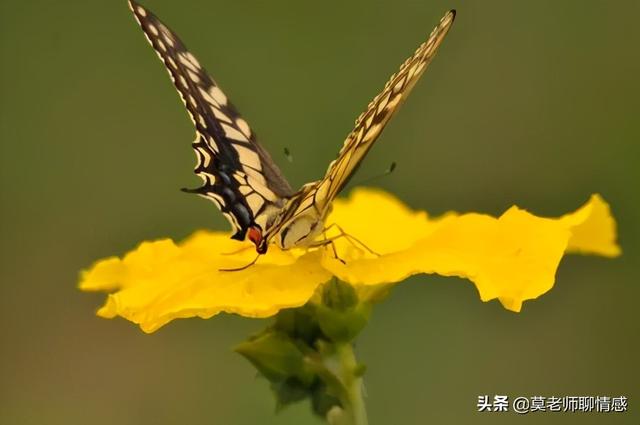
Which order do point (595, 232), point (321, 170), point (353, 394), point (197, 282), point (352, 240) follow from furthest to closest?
point (321, 170) → point (352, 240) → point (595, 232) → point (197, 282) → point (353, 394)

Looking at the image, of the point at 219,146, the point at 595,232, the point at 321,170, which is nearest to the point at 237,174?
the point at 219,146

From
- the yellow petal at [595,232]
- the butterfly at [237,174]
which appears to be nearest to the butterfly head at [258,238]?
the butterfly at [237,174]

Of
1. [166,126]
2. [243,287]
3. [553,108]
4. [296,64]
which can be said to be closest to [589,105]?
[553,108]

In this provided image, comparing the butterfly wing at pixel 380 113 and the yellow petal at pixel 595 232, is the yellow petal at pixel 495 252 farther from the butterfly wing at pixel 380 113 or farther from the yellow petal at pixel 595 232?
the butterfly wing at pixel 380 113

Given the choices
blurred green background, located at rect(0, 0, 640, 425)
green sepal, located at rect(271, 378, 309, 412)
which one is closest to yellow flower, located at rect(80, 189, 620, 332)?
green sepal, located at rect(271, 378, 309, 412)

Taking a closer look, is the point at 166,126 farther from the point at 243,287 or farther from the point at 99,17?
the point at 243,287

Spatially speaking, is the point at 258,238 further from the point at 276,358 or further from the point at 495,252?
the point at 495,252

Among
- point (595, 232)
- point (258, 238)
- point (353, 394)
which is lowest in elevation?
point (595, 232)
